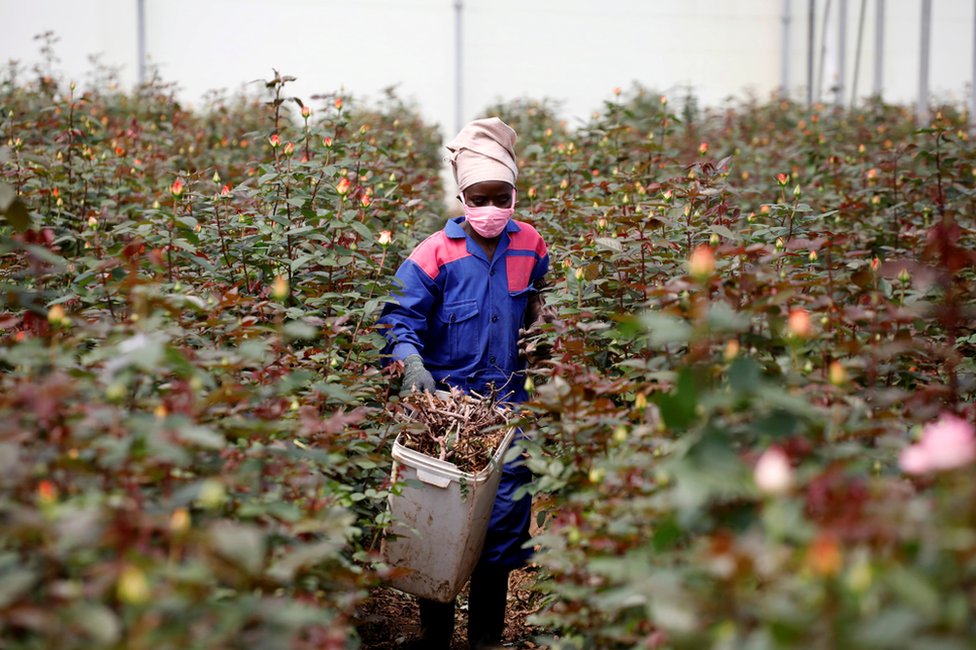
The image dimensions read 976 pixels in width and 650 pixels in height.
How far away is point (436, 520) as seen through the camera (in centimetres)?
247

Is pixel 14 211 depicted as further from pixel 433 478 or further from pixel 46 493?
pixel 433 478

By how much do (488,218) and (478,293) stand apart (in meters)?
0.24

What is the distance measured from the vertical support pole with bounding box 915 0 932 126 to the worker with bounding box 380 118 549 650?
4915 mm

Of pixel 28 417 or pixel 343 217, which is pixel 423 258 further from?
pixel 28 417

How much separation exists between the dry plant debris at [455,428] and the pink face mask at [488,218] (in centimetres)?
65

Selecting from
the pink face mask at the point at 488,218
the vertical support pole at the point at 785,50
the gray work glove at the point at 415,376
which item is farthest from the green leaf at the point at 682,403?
the vertical support pole at the point at 785,50

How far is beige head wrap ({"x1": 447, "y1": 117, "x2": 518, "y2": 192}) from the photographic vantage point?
3.06 m

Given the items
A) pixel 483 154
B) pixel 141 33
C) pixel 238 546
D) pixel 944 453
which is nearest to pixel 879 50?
pixel 483 154

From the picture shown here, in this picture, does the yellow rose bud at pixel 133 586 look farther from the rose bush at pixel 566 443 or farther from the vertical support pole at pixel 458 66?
the vertical support pole at pixel 458 66

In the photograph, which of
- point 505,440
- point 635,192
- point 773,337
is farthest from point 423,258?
point 773,337

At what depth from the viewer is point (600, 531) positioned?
5.66 feet

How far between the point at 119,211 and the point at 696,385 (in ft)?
9.77

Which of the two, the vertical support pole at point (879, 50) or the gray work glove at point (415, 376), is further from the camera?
the vertical support pole at point (879, 50)

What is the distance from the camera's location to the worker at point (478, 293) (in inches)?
118
